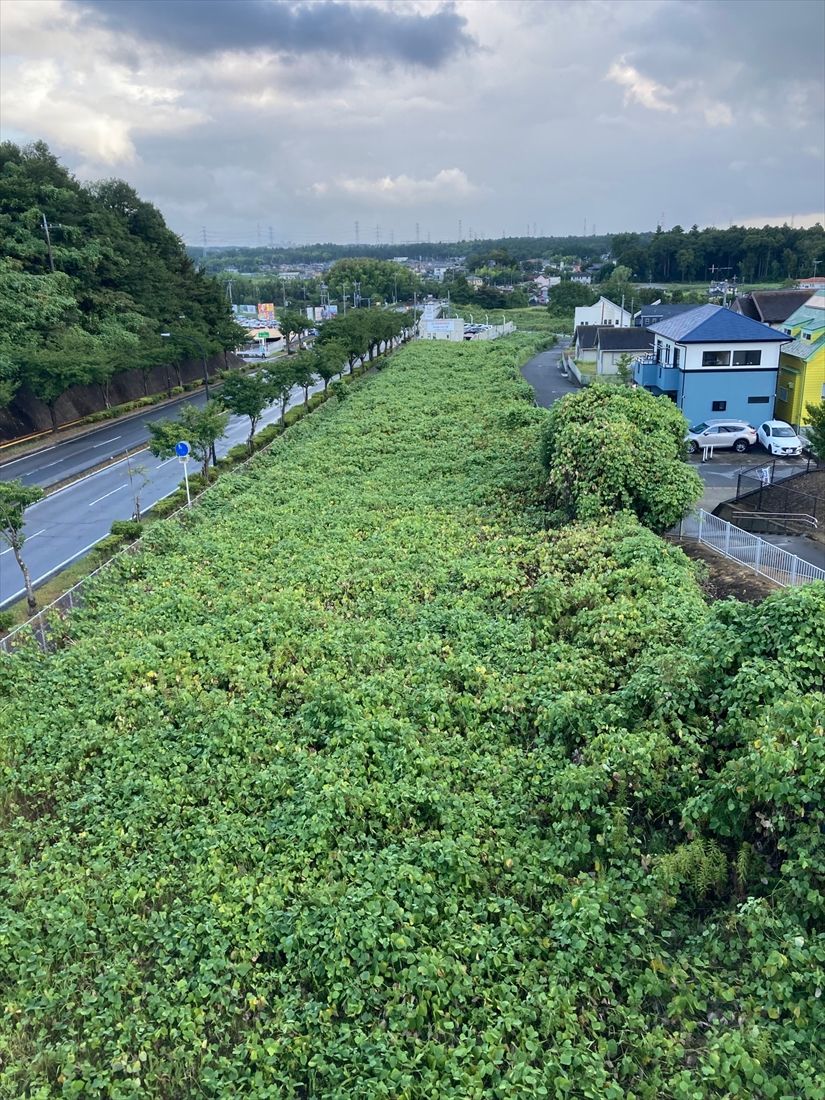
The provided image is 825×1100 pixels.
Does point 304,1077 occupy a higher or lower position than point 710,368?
lower

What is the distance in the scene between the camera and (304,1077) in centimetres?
531

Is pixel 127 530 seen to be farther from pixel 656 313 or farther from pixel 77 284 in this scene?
pixel 656 313

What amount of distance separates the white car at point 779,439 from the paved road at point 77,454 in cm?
2366

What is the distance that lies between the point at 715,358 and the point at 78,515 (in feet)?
73.6

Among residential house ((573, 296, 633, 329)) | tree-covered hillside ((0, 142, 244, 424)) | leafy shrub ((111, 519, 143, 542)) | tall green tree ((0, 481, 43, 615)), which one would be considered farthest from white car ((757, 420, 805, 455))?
residential house ((573, 296, 633, 329))

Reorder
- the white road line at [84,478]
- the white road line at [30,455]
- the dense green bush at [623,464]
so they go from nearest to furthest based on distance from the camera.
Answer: the dense green bush at [623,464]
the white road line at [84,478]
the white road line at [30,455]

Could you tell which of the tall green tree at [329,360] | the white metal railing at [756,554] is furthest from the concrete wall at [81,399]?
the white metal railing at [756,554]

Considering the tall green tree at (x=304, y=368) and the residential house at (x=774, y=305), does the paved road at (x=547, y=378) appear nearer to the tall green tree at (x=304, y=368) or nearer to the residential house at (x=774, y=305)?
the residential house at (x=774, y=305)

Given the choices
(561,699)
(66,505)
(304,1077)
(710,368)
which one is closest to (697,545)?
(561,699)

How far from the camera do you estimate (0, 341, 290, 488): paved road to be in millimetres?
26344

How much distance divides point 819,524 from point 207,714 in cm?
1435

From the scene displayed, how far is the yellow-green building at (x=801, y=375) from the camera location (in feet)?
87.3

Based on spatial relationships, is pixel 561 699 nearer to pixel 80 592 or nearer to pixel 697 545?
pixel 697 545

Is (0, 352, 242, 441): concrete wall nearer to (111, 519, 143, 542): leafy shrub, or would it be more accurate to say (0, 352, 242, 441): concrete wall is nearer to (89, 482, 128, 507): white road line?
(89, 482, 128, 507): white road line
